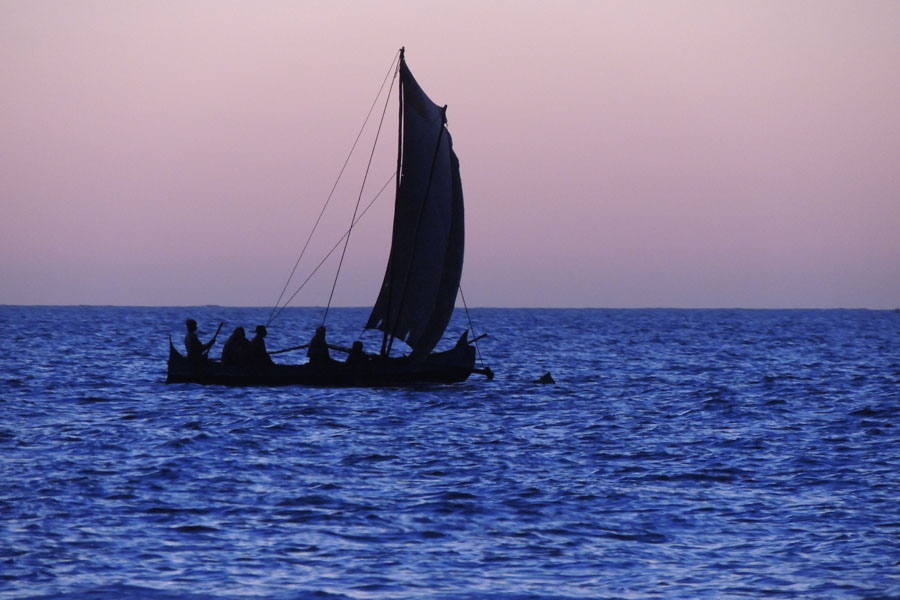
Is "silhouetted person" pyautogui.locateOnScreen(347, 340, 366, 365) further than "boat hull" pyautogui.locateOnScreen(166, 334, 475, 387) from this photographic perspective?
Yes

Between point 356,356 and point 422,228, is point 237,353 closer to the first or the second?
point 356,356

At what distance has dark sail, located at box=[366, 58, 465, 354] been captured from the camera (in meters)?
34.1

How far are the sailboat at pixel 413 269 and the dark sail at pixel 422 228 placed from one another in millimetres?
28

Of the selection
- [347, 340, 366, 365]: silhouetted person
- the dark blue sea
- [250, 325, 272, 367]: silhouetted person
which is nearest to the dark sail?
[347, 340, 366, 365]: silhouetted person

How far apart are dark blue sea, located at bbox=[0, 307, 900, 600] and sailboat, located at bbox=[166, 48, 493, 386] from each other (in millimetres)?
890

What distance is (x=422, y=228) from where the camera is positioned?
34188 mm

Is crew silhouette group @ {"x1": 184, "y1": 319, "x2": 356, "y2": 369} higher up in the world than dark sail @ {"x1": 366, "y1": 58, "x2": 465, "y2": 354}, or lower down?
lower down

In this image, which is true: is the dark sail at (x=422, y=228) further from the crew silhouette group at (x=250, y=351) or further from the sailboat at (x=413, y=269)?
the crew silhouette group at (x=250, y=351)

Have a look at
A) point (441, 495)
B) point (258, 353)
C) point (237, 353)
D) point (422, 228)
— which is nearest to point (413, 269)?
point (422, 228)

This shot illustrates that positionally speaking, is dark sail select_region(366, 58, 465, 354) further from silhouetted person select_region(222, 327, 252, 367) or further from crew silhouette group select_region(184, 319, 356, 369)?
silhouetted person select_region(222, 327, 252, 367)

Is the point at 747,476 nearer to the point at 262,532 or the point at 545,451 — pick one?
the point at 545,451

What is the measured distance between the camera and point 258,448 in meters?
23.5

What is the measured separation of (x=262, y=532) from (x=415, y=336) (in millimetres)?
19820

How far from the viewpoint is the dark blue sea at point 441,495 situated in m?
13.3
